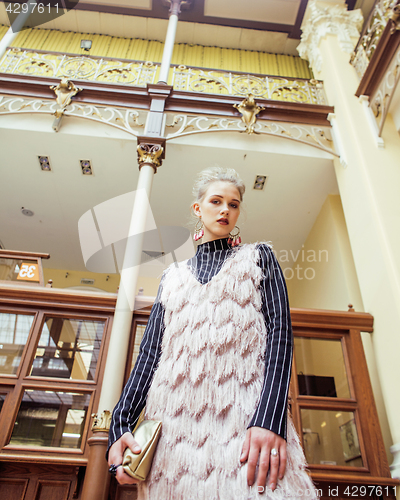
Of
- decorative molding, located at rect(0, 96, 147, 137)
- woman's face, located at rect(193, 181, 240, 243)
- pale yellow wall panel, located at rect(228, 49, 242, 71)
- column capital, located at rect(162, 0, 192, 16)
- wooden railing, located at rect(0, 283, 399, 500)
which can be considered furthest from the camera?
pale yellow wall panel, located at rect(228, 49, 242, 71)

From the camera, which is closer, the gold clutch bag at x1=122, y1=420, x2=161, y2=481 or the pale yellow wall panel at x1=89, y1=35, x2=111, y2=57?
the gold clutch bag at x1=122, y1=420, x2=161, y2=481

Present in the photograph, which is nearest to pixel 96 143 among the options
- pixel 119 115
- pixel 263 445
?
pixel 119 115

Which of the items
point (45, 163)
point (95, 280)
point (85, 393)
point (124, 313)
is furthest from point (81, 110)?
point (85, 393)

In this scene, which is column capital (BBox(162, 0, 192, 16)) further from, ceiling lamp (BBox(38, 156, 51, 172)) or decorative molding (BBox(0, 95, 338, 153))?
ceiling lamp (BBox(38, 156, 51, 172))

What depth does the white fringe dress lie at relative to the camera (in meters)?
0.99

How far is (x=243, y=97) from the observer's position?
5.52 m

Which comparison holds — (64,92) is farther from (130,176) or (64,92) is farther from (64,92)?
(130,176)

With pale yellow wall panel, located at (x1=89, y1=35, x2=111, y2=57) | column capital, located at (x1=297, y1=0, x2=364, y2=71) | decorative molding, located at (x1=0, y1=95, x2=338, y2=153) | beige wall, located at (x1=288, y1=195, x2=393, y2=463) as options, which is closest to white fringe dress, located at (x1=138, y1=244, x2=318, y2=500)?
beige wall, located at (x1=288, y1=195, x2=393, y2=463)

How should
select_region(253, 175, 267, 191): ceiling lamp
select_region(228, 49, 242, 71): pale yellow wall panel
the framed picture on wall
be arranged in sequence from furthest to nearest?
1. select_region(228, 49, 242, 71): pale yellow wall panel
2. select_region(253, 175, 267, 191): ceiling lamp
3. the framed picture on wall

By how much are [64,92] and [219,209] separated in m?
4.82

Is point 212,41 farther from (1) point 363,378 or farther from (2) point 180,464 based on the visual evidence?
(2) point 180,464

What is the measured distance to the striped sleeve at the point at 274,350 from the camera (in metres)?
1.02

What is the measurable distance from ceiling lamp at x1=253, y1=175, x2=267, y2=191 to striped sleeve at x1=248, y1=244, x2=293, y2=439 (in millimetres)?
4411

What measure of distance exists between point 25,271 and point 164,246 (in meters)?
4.10
